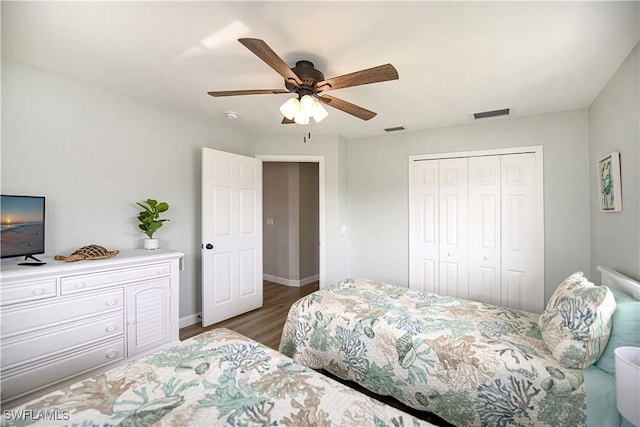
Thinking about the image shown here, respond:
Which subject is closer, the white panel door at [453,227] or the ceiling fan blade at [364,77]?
the ceiling fan blade at [364,77]

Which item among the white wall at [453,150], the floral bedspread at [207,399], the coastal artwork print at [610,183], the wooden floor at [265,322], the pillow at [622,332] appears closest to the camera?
the floral bedspread at [207,399]

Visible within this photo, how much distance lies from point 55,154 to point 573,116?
4.72 m

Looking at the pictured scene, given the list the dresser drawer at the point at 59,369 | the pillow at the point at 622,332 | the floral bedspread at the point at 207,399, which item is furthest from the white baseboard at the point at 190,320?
the pillow at the point at 622,332

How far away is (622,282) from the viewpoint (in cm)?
172

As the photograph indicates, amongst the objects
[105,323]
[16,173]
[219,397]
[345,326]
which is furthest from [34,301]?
[345,326]

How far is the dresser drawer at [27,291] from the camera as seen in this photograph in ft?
5.51

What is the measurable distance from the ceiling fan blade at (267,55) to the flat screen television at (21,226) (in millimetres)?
1919

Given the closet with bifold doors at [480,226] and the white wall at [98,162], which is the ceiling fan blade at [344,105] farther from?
the white wall at [98,162]

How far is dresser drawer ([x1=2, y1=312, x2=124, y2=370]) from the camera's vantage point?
67.6 inches

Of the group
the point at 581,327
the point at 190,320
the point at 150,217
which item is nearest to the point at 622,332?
the point at 581,327

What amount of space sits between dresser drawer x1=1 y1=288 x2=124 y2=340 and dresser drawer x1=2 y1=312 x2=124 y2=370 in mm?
50

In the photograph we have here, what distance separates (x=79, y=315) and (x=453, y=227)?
3.64 meters

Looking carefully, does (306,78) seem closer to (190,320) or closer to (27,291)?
(27,291)

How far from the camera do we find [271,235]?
525 cm
